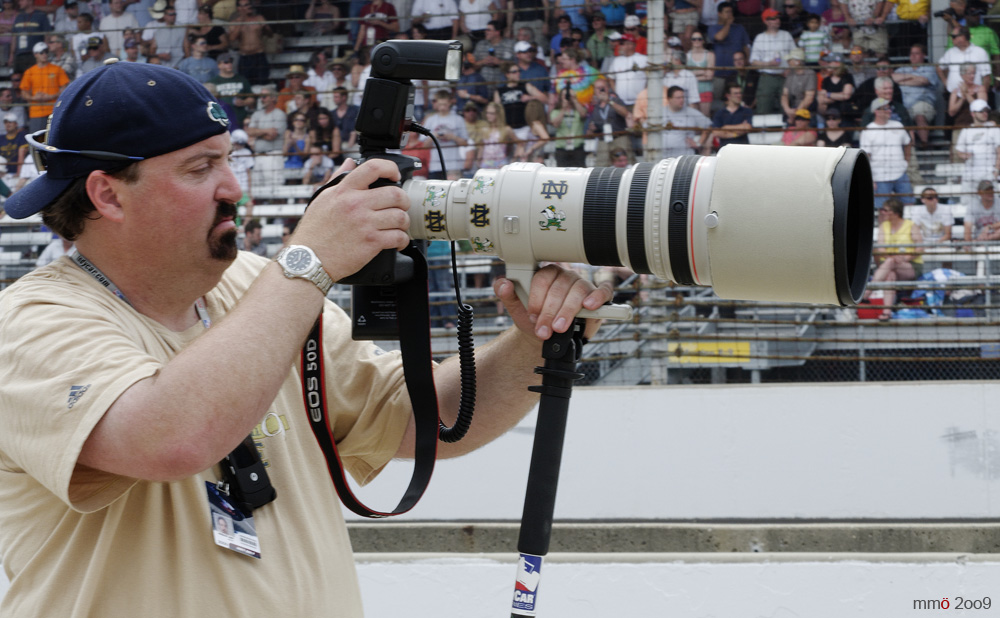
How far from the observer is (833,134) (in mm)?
4664

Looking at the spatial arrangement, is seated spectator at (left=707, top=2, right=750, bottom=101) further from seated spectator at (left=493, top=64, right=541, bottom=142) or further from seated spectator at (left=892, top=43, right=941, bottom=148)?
seated spectator at (left=493, top=64, right=541, bottom=142)

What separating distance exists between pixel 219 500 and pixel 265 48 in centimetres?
521

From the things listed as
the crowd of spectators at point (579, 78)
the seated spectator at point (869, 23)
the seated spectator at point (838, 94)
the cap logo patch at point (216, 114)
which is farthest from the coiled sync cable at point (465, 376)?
the seated spectator at point (869, 23)

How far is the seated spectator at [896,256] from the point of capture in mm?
4371

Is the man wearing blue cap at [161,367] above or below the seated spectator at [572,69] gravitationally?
below

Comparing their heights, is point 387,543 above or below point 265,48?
below

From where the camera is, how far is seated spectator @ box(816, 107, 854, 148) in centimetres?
465

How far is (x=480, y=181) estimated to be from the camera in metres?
1.45

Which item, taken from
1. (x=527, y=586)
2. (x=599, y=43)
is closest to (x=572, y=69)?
(x=599, y=43)

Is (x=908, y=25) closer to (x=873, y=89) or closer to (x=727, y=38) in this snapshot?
(x=873, y=89)

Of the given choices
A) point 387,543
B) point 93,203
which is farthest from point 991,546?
point 93,203

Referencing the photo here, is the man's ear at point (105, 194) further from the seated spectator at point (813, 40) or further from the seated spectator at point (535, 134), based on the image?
the seated spectator at point (813, 40)

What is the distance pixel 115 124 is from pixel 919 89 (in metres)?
5.04

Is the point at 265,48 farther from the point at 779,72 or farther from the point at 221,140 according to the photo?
the point at 221,140
